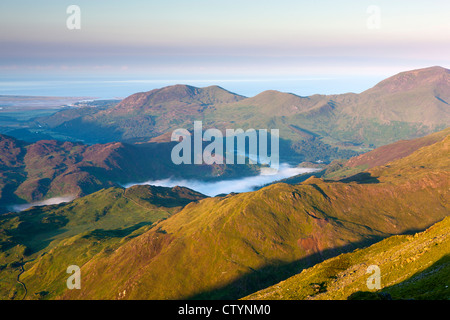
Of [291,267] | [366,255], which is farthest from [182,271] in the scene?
[366,255]
